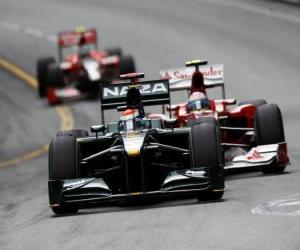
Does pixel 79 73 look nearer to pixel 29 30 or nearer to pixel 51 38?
pixel 51 38

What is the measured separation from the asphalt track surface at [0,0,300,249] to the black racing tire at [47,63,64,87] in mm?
773

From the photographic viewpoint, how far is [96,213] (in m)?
15.1

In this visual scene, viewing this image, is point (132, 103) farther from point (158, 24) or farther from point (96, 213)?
point (158, 24)

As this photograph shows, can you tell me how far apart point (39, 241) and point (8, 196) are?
578cm

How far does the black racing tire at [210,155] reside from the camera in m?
15.1

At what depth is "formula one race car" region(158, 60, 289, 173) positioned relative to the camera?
57.5 feet

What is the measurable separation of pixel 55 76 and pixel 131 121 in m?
15.9

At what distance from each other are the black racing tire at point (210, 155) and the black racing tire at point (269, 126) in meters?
2.19

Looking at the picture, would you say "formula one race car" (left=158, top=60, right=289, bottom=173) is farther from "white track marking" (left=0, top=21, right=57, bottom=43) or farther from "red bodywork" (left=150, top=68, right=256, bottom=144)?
"white track marking" (left=0, top=21, right=57, bottom=43)

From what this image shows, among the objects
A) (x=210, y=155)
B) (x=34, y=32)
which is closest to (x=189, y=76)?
(x=210, y=155)

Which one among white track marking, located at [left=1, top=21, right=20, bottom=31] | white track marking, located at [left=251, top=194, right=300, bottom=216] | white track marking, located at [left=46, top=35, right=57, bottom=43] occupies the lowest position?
white track marking, located at [left=251, top=194, right=300, bottom=216]

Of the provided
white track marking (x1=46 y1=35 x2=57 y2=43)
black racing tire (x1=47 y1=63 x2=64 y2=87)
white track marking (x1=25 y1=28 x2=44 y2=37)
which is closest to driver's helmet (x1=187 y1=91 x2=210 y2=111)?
black racing tire (x1=47 y1=63 x2=64 y2=87)

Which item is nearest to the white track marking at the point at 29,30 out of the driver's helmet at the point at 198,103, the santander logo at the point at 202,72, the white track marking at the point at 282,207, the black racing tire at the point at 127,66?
the black racing tire at the point at 127,66

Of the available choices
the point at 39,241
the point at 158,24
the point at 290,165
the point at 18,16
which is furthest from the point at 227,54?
the point at 39,241
